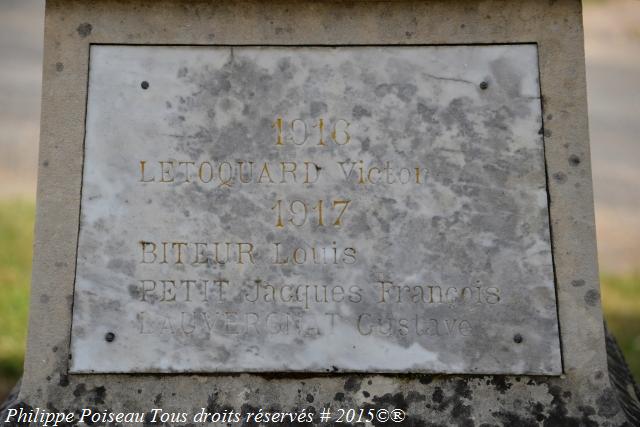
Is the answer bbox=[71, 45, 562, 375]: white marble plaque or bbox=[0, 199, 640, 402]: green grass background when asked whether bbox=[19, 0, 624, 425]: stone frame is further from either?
bbox=[0, 199, 640, 402]: green grass background

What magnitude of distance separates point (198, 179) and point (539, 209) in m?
1.36

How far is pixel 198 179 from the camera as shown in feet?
11.2

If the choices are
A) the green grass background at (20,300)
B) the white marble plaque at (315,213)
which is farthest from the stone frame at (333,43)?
the green grass background at (20,300)

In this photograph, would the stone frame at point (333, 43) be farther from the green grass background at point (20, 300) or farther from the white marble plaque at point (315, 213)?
the green grass background at point (20, 300)

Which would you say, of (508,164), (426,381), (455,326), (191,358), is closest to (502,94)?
(508,164)

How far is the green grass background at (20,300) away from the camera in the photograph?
5.28 meters

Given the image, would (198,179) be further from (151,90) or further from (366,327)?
(366,327)

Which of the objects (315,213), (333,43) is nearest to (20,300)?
(315,213)

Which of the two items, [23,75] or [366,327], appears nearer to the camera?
[366,327]

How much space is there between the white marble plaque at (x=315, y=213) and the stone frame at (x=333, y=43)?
0.06 metres

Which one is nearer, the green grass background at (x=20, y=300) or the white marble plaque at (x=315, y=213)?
the white marble plaque at (x=315, y=213)

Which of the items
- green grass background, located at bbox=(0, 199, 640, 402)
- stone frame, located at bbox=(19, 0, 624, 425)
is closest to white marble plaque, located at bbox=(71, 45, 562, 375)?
stone frame, located at bbox=(19, 0, 624, 425)

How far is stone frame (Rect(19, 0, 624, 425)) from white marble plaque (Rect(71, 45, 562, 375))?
0.18 ft

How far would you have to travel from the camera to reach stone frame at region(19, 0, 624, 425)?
3291 mm
